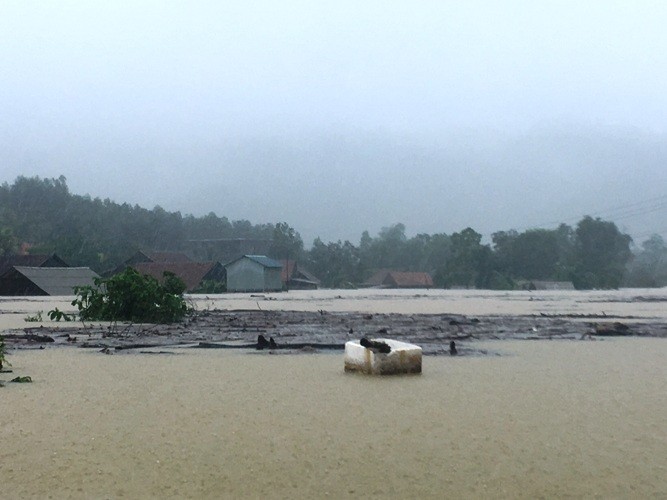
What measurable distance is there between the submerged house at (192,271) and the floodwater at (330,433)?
5038 cm

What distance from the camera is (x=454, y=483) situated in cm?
423

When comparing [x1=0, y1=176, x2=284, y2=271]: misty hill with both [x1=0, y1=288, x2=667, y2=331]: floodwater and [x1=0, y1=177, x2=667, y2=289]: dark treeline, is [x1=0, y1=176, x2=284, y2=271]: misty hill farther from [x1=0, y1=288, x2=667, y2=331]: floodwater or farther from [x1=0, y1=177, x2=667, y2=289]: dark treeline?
[x1=0, y1=288, x2=667, y2=331]: floodwater

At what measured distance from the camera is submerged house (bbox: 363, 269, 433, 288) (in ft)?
285

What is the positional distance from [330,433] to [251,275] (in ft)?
193

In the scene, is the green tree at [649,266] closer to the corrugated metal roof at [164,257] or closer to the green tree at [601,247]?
the green tree at [601,247]

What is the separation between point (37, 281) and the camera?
46.9m

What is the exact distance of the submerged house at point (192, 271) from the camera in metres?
58.9

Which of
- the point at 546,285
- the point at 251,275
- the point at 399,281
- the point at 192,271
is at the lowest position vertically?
the point at 546,285

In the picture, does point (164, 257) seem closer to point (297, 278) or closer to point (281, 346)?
point (297, 278)

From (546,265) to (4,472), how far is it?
77931 millimetres

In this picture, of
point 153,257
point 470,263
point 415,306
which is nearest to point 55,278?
point 153,257

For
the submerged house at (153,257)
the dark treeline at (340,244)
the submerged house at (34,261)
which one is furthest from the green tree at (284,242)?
the submerged house at (34,261)

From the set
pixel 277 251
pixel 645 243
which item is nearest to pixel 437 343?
pixel 277 251

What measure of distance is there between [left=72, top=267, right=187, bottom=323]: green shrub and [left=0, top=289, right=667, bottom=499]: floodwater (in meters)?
8.24
